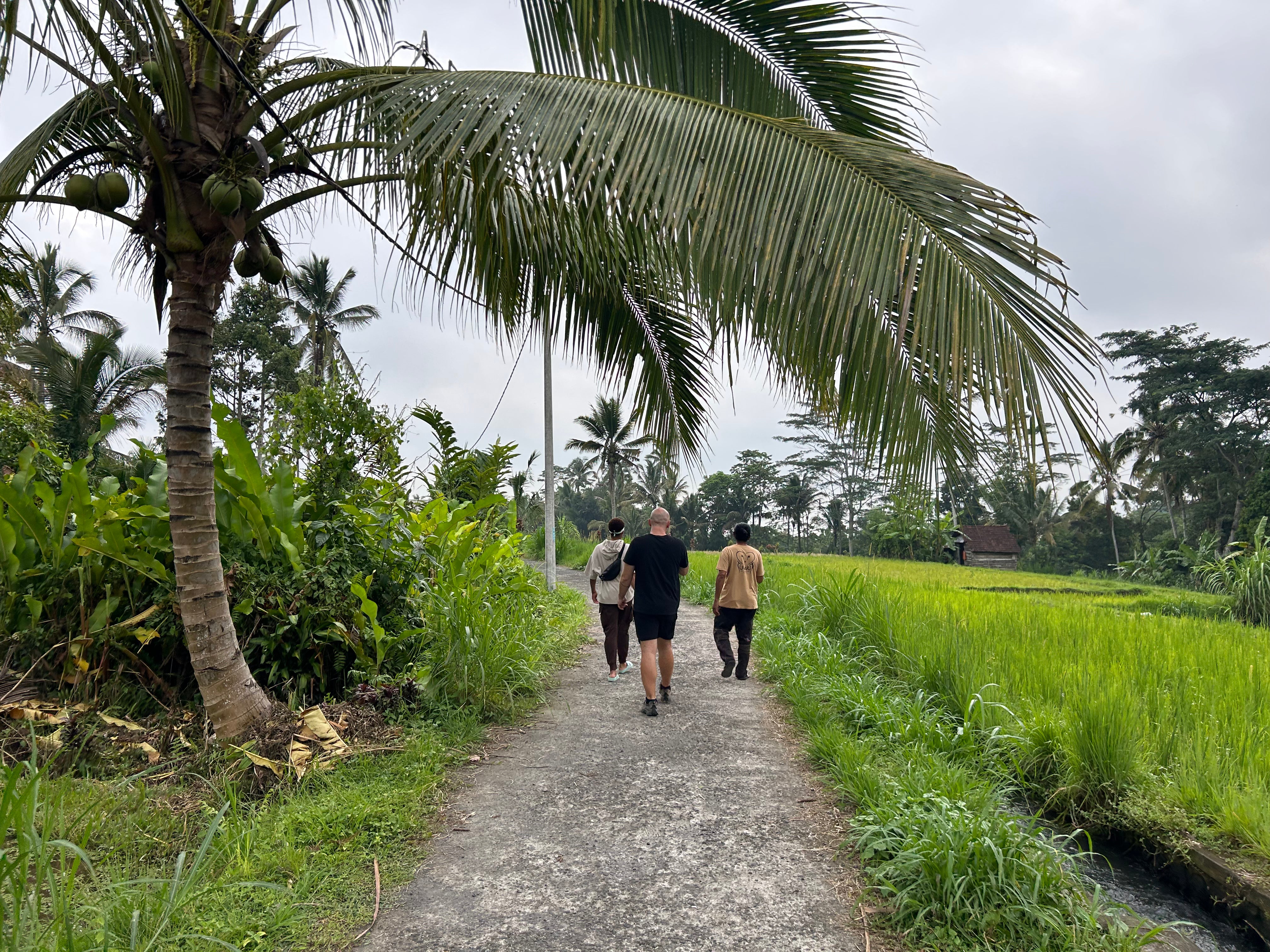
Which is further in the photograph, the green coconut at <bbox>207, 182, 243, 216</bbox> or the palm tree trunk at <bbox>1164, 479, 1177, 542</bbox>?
the palm tree trunk at <bbox>1164, 479, 1177, 542</bbox>

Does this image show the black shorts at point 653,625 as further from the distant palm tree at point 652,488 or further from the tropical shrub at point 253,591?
the distant palm tree at point 652,488

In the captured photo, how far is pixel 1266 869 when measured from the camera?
109 inches

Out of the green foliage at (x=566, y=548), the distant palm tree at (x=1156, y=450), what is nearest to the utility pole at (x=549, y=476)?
the green foliage at (x=566, y=548)

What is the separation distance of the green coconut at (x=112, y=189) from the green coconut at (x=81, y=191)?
0.02 m

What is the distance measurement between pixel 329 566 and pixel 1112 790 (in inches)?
172

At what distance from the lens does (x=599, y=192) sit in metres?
2.25

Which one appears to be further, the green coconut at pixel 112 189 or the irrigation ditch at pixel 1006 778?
the green coconut at pixel 112 189

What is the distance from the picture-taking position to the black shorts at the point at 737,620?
6.18 meters

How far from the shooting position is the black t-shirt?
16.4ft

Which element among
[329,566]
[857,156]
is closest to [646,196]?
[857,156]

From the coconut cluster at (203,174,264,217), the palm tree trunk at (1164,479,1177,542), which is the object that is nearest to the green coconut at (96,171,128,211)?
the coconut cluster at (203,174,264,217)

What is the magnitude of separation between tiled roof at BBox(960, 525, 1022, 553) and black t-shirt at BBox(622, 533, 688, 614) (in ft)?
99.4

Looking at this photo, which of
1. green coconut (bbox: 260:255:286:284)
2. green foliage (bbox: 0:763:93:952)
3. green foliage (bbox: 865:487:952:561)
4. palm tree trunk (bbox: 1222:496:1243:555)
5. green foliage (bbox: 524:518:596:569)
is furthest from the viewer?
green foliage (bbox: 865:487:952:561)

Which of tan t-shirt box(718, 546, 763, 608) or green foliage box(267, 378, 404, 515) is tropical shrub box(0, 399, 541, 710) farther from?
tan t-shirt box(718, 546, 763, 608)
